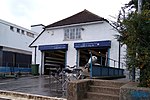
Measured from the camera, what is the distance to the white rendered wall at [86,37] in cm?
2047

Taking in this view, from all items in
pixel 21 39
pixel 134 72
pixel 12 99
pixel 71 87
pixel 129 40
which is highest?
pixel 21 39

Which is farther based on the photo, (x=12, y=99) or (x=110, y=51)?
(x=110, y=51)

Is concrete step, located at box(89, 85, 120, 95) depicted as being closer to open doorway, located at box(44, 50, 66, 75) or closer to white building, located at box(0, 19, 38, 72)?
open doorway, located at box(44, 50, 66, 75)

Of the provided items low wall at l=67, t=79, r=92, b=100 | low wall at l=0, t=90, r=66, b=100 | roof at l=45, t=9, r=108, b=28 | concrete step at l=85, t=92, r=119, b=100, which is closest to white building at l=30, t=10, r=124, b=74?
roof at l=45, t=9, r=108, b=28

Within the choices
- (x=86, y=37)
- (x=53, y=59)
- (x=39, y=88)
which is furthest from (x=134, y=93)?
(x=53, y=59)

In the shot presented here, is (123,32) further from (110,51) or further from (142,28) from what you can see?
(110,51)

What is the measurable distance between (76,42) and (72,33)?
4.19 ft

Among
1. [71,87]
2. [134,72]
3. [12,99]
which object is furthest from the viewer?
[12,99]

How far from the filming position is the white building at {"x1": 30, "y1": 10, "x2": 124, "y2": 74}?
20.8 metres

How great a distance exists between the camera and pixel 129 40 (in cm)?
667

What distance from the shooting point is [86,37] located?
22266mm

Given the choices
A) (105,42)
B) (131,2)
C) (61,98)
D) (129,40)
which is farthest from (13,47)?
(129,40)

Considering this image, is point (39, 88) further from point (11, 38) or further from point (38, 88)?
point (11, 38)

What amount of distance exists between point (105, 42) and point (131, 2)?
27.3 ft
